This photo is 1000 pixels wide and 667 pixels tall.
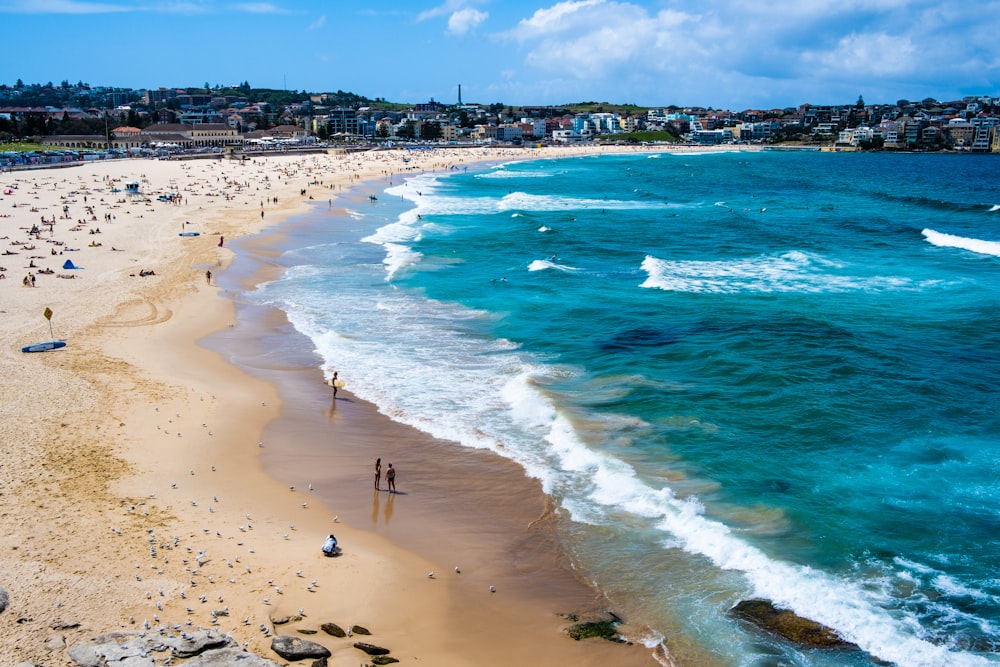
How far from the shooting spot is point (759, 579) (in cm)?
1494

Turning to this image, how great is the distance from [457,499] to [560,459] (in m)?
3.36

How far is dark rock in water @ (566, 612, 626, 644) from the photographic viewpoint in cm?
1324

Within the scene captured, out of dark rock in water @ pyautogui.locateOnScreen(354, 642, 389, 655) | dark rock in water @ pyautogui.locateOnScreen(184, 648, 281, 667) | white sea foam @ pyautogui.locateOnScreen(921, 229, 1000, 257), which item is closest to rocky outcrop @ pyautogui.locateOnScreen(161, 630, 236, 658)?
dark rock in water @ pyautogui.locateOnScreen(184, 648, 281, 667)

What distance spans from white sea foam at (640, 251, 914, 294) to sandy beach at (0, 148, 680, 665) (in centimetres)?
2195

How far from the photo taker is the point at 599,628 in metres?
13.5

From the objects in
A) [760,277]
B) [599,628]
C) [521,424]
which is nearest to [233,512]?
[599,628]

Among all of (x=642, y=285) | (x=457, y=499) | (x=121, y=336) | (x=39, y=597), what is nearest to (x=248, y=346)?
(x=121, y=336)

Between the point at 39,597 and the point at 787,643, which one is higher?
the point at 39,597

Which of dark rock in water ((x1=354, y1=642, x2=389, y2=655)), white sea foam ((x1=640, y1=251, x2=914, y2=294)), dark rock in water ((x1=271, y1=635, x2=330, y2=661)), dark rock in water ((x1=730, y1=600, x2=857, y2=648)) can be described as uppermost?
white sea foam ((x1=640, y1=251, x2=914, y2=294))

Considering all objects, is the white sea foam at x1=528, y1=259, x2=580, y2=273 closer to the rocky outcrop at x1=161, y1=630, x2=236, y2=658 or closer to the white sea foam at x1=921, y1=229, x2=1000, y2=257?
the white sea foam at x1=921, y1=229, x2=1000, y2=257

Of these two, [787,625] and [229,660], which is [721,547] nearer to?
[787,625]

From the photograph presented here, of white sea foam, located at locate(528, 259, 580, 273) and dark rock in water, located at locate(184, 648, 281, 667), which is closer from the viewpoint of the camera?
dark rock in water, located at locate(184, 648, 281, 667)

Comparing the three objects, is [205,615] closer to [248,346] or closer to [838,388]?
[248,346]

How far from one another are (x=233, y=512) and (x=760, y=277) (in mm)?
34091
